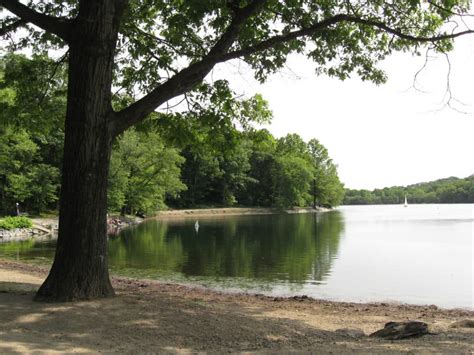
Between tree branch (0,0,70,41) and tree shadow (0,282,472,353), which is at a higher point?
tree branch (0,0,70,41)

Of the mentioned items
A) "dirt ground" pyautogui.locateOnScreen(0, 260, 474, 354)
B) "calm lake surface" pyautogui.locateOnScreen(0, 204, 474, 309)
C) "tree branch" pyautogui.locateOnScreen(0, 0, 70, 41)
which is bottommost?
"calm lake surface" pyautogui.locateOnScreen(0, 204, 474, 309)

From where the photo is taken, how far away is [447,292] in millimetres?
16906

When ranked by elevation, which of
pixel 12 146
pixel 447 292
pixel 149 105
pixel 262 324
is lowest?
pixel 447 292

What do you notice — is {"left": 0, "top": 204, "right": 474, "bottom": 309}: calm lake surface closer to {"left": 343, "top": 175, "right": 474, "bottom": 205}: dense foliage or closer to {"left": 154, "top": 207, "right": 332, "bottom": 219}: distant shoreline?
{"left": 154, "top": 207, "right": 332, "bottom": 219}: distant shoreline

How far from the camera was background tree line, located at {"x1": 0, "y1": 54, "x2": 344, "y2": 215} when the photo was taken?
11.6 meters

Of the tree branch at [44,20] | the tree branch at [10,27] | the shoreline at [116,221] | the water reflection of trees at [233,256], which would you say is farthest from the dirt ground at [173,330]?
the shoreline at [116,221]

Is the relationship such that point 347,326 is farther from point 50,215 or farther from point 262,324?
point 50,215

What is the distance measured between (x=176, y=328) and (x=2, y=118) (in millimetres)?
7513

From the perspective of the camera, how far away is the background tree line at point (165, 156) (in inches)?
457

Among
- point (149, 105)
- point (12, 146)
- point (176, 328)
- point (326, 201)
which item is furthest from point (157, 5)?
point (326, 201)

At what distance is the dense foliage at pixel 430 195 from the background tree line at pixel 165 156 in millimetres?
69584

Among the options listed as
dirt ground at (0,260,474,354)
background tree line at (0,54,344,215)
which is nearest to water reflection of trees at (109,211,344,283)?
background tree line at (0,54,344,215)

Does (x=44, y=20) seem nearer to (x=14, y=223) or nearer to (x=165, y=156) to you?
(x=14, y=223)

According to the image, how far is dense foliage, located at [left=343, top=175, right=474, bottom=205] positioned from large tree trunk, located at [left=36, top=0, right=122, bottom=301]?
177 m
